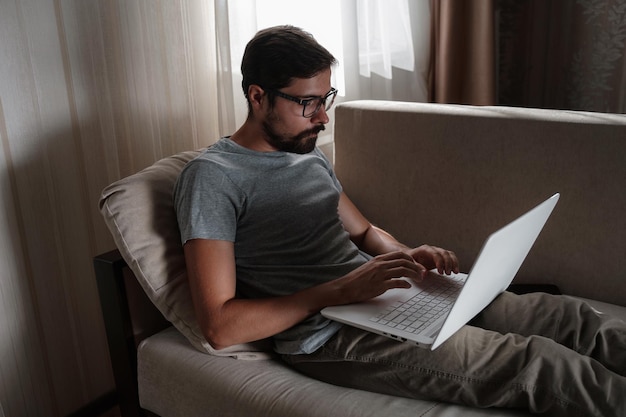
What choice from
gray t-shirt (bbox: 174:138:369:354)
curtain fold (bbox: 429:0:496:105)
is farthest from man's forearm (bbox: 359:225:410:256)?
curtain fold (bbox: 429:0:496:105)

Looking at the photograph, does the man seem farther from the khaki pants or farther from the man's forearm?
the man's forearm

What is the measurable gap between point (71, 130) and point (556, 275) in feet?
4.32

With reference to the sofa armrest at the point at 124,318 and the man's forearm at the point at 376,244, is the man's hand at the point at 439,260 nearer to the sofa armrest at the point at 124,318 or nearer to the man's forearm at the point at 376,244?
the man's forearm at the point at 376,244

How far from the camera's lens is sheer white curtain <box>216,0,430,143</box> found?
182cm

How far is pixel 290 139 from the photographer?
55.4 inches

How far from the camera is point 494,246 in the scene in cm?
104

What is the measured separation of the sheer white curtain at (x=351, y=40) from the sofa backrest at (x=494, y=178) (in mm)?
338

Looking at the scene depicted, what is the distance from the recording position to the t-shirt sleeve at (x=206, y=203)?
1.24m

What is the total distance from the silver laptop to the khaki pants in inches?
2.1

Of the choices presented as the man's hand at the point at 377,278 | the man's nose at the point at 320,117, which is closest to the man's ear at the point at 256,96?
the man's nose at the point at 320,117

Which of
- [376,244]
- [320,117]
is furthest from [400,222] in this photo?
[320,117]

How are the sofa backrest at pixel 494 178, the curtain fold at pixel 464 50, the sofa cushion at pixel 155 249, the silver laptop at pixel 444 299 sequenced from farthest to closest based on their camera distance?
the curtain fold at pixel 464 50 < the sofa backrest at pixel 494 178 < the sofa cushion at pixel 155 249 < the silver laptop at pixel 444 299

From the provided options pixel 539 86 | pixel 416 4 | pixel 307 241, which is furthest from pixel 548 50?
pixel 307 241

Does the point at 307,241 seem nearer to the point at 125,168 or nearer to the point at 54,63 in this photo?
the point at 125,168
